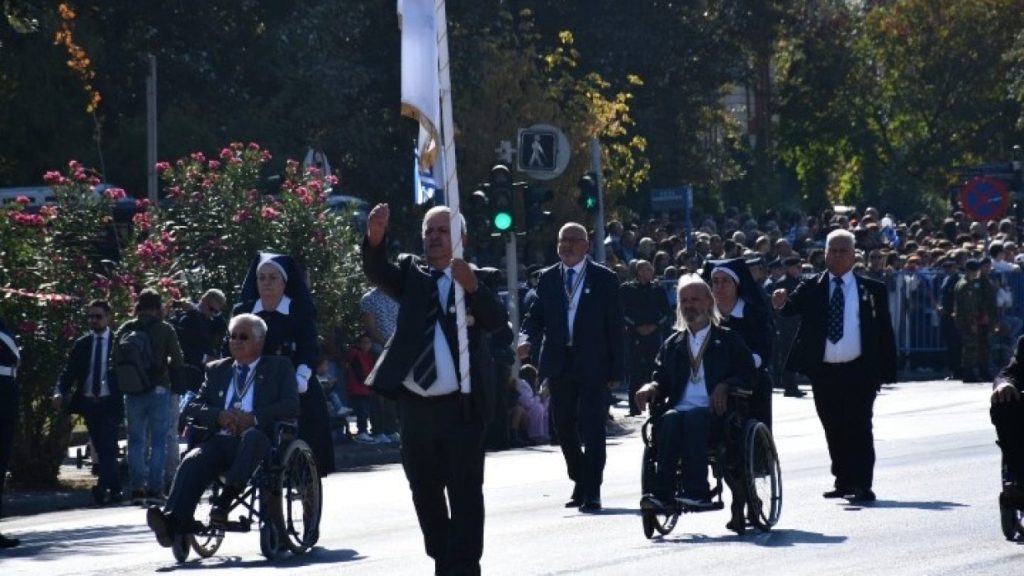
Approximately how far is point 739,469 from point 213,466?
9.93 feet

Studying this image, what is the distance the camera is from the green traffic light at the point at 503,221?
2423cm

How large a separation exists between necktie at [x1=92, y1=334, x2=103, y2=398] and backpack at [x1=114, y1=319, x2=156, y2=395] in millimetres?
454

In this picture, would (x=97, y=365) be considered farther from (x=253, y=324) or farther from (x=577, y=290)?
(x=253, y=324)

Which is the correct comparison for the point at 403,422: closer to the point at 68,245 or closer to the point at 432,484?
the point at 432,484

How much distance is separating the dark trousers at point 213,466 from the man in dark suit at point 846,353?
14.2 feet

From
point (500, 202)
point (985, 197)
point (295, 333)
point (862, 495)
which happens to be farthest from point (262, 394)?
point (985, 197)

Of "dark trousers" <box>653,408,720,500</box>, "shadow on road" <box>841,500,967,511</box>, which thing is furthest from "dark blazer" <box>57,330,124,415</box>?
"dark trousers" <box>653,408,720,500</box>

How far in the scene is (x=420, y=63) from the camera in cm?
1094

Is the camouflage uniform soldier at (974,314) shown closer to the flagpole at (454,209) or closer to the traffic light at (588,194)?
the traffic light at (588,194)

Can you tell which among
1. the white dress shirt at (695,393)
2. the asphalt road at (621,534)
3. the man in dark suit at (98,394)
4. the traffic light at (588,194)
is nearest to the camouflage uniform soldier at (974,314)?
the traffic light at (588,194)

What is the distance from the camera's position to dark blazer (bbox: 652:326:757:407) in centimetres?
1403

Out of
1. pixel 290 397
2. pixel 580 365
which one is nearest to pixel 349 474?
pixel 580 365

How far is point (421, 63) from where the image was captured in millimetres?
10938

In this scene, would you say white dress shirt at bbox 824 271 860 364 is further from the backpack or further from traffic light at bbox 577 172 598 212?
traffic light at bbox 577 172 598 212
